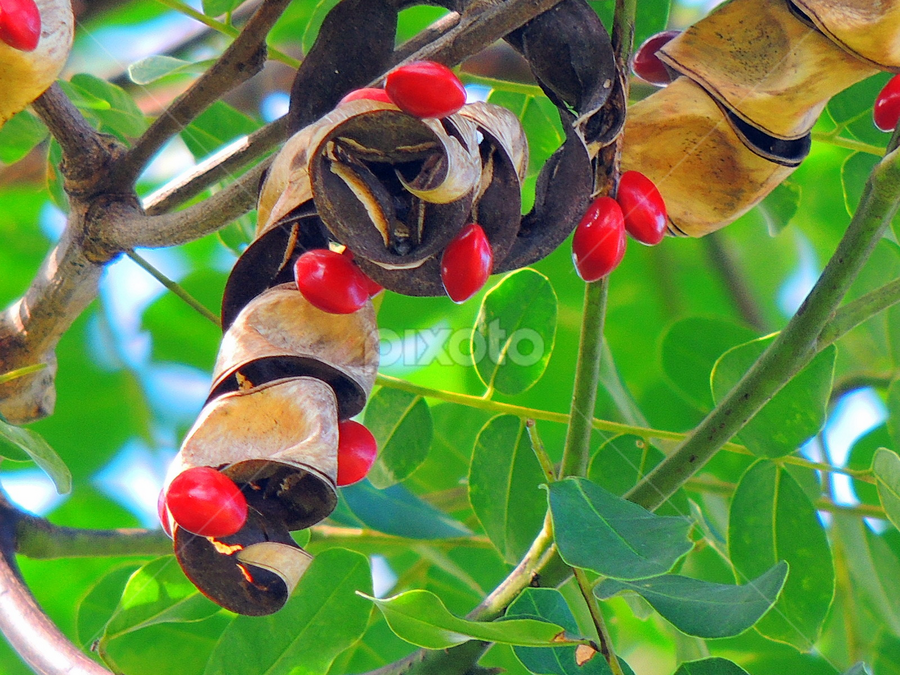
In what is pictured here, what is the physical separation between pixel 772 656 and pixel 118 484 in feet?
4.02

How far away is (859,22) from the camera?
2.66 ft

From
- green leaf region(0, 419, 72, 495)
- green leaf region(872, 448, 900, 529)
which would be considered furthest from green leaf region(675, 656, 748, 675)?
green leaf region(0, 419, 72, 495)

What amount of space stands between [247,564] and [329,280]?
228 mm

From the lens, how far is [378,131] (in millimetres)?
701

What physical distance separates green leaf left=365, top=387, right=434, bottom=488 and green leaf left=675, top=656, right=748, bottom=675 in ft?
1.55

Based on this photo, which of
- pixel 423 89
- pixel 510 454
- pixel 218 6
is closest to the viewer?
pixel 423 89

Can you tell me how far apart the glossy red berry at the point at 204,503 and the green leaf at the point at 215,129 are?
87 centimetres

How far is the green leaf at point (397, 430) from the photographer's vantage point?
1.18 meters

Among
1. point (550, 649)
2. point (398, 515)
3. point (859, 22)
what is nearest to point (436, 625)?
point (550, 649)

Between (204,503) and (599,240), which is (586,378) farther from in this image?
(204,503)

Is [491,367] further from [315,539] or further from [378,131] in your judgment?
[378,131]

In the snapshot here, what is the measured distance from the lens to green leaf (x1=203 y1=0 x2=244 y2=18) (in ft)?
4.24

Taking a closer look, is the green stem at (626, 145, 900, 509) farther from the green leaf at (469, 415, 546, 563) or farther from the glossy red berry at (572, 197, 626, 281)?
the green leaf at (469, 415, 546, 563)

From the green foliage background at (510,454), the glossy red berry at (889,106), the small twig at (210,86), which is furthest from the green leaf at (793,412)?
the small twig at (210,86)
